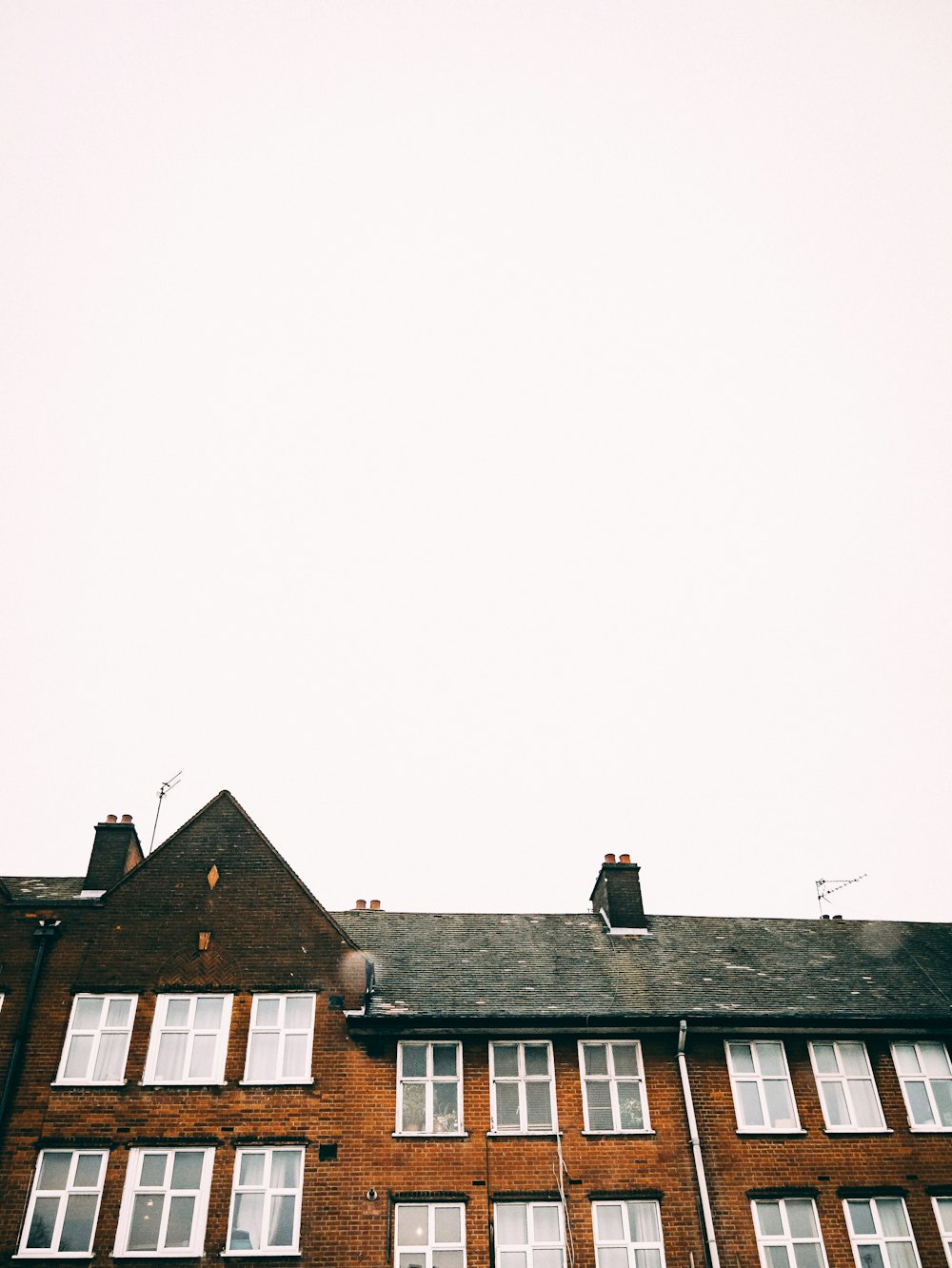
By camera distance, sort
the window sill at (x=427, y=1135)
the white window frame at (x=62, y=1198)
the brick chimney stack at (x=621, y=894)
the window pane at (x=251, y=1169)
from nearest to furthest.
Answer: the white window frame at (x=62, y=1198), the window pane at (x=251, y=1169), the window sill at (x=427, y=1135), the brick chimney stack at (x=621, y=894)

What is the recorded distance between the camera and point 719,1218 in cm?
1942

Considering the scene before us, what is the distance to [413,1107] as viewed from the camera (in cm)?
2045

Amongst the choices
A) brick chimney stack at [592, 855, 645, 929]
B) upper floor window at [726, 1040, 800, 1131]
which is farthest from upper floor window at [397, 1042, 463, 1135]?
brick chimney stack at [592, 855, 645, 929]

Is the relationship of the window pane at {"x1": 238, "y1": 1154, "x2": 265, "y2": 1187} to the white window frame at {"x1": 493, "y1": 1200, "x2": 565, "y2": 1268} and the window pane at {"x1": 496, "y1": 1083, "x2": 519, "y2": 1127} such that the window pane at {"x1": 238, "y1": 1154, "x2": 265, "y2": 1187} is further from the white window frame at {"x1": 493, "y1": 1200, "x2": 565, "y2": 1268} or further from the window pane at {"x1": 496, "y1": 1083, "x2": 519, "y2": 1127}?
the window pane at {"x1": 496, "y1": 1083, "x2": 519, "y2": 1127}

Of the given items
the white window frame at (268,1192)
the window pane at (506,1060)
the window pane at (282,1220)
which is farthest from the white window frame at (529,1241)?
the window pane at (282,1220)

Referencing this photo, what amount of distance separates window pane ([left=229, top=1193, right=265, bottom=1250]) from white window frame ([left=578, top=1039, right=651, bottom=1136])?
23.3 feet

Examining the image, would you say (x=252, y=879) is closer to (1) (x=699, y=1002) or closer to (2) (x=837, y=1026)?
(1) (x=699, y=1002)

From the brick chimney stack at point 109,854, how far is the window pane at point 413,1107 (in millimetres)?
9521

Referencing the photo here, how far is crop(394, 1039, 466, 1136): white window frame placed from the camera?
66.0ft

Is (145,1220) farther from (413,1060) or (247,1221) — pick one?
(413,1060)

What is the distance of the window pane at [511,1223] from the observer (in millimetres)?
19062

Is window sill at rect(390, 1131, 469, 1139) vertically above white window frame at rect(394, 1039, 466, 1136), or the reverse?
white window frame at rect(394, 1039, 466, 1136)

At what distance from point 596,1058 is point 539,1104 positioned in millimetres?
1703

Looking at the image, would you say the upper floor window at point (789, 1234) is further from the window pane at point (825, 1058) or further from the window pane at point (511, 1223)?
the window pane at point (511, 1223)
